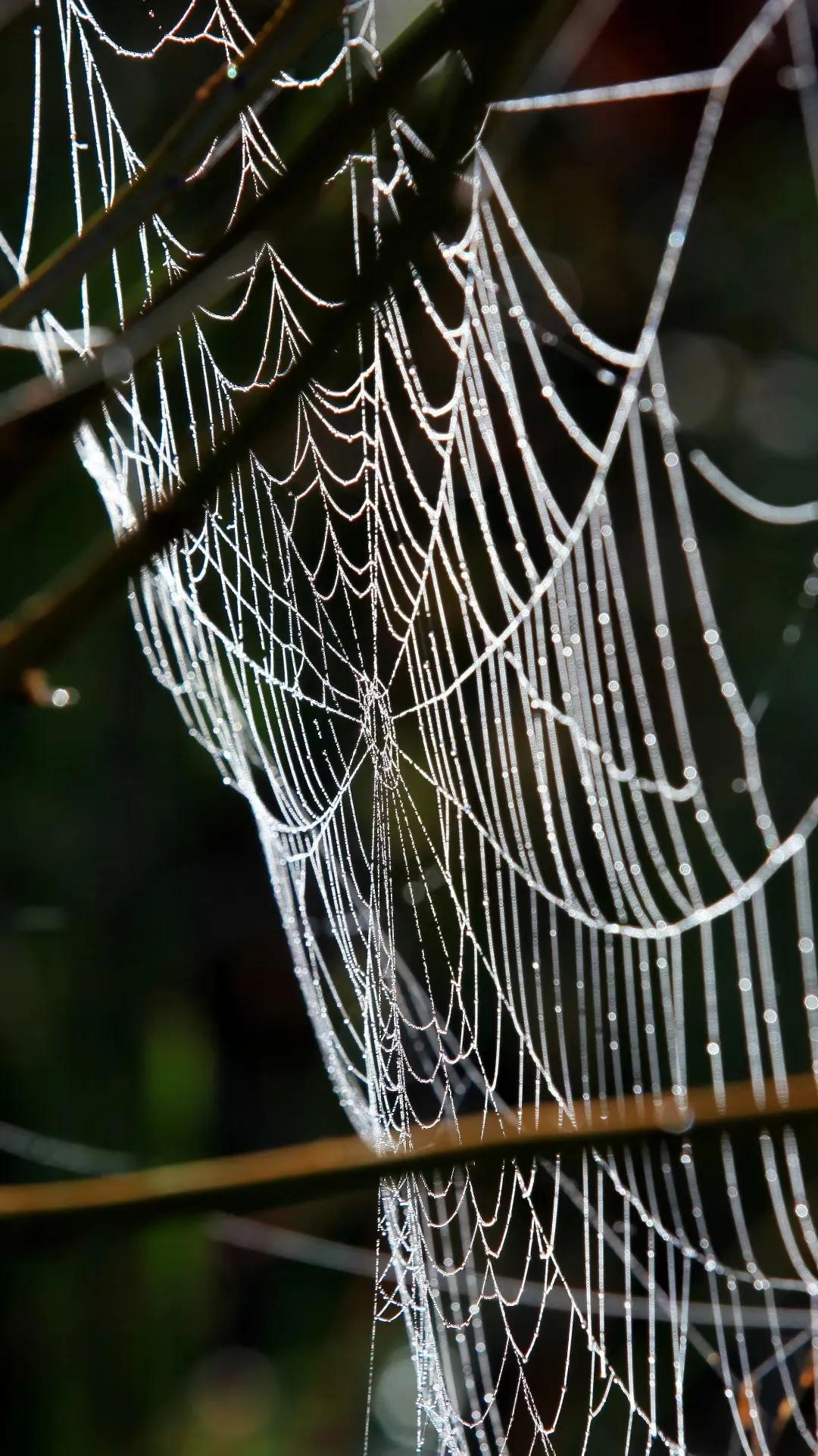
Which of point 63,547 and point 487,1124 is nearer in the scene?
point 487,1124

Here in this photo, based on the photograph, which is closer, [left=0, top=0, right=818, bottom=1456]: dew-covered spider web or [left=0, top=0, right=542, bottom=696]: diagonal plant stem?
[left=0, top=0, right=542, bottom=696]: diagonal plant stem

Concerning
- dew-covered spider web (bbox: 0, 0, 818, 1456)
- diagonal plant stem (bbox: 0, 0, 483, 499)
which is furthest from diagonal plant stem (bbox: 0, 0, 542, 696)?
dew-covered spider web (bbox: 0, 0, 818, 1456)

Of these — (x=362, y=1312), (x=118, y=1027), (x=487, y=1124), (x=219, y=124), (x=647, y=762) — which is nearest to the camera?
(x=219, y=124)

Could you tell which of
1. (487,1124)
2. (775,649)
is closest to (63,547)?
(775,649)

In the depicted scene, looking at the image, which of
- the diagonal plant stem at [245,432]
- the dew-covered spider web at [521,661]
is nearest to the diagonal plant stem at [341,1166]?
the diagonal plant stem at [245,432]

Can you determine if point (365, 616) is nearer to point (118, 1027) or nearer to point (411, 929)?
point (411, 929)

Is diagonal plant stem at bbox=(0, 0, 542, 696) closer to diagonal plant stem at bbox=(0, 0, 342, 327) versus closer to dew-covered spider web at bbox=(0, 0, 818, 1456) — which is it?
diagonal plant stem at bbox=(0, 0, 342, 327)
